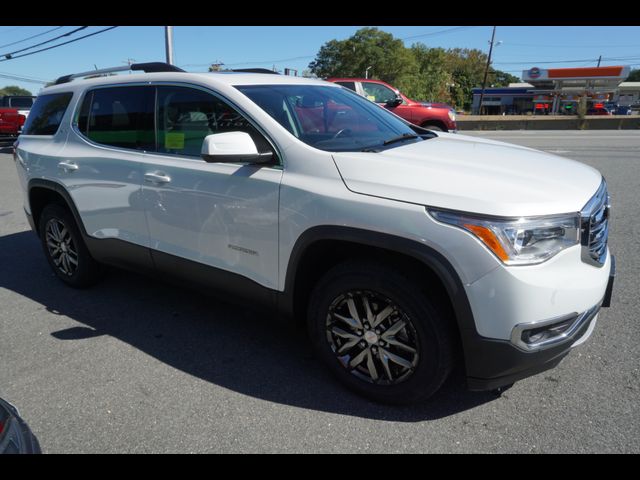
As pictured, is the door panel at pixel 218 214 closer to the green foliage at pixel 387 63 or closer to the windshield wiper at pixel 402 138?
the windshield wiper at pixel 402 138

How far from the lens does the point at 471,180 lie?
92.8 inches

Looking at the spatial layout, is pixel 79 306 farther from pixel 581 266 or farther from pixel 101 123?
pixel 581 266

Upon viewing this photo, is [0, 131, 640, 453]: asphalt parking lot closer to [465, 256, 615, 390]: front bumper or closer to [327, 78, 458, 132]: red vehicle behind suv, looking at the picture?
[465, 256, 615, 390]: front bumper

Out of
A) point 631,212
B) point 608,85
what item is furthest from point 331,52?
point 631,212

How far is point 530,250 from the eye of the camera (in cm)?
217

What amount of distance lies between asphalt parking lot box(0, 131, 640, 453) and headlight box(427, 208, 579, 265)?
0.96m

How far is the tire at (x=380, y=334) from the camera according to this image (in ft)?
7.91

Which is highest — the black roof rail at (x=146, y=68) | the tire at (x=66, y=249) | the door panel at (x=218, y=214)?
the black roof rail at (x=146, y=68)

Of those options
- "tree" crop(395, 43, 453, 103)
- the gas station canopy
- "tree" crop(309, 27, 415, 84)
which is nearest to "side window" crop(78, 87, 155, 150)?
"tree" crop(395, 43, 453, 103)

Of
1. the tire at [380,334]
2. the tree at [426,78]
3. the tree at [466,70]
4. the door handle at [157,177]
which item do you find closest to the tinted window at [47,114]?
the door handle at [157,177]

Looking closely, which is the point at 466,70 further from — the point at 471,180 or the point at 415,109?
the point at 471,180

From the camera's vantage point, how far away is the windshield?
2.96 meters

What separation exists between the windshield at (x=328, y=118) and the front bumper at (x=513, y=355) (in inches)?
51.9

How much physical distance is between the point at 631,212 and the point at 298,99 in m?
5.15
